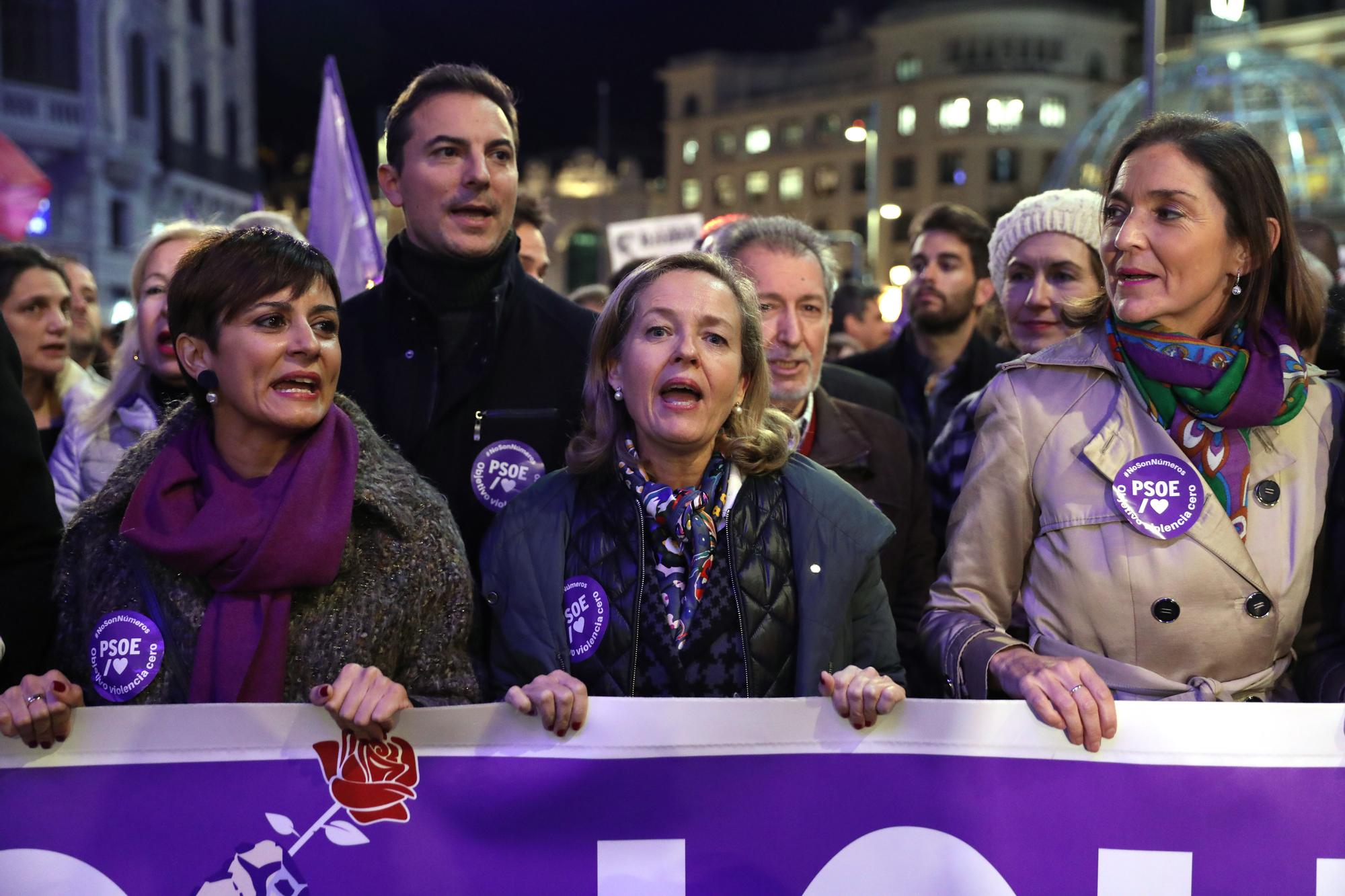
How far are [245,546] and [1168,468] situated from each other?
1951 mm

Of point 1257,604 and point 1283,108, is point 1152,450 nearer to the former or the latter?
point 1257,604

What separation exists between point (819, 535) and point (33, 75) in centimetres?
3187

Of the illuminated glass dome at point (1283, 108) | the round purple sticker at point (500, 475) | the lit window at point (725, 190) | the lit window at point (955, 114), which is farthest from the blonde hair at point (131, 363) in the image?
the lit window at point (725, 190)

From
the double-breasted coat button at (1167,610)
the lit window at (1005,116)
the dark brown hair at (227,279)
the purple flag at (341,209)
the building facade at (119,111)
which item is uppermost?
the lit window at (1005,116)

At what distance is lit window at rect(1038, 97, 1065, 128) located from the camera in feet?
217

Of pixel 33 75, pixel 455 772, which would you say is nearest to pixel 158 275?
pixel 455 772

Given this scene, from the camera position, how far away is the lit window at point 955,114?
67125 mm

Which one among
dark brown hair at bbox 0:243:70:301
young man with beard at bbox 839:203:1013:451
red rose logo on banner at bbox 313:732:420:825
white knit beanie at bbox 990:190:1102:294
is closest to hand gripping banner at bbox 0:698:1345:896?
red rose logo on banner at bbox 313:732:420:825

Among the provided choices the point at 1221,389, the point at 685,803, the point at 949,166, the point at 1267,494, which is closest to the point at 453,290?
the point at 685,803

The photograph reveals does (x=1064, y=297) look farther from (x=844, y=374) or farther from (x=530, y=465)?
(x=530, y=465)

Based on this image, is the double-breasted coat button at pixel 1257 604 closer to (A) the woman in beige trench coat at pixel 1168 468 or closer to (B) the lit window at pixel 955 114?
(A) the woman in beige trench coat at pixel 1168 468

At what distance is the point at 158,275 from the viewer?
437 centimetres

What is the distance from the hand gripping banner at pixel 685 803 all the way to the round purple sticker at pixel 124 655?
15cm

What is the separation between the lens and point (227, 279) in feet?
9.11
